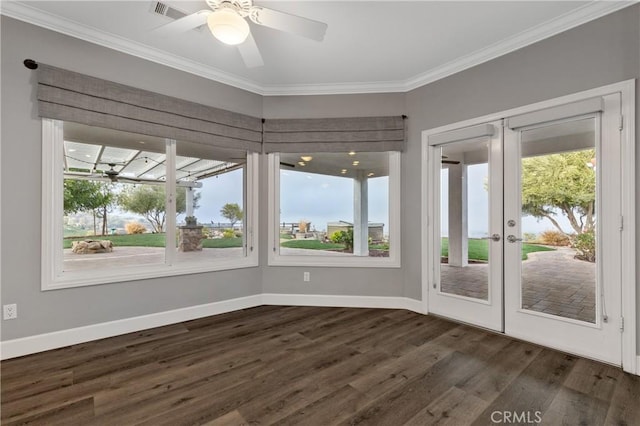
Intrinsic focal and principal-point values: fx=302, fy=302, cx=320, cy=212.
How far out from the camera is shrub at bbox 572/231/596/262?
2430 millimetres

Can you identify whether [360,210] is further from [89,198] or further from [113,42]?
[113,42]

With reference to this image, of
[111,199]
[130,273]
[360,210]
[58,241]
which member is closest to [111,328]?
[130,273]

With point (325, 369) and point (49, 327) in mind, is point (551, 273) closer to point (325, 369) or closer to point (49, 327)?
point (325, 369)

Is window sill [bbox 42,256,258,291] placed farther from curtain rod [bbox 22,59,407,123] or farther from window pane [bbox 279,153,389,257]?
curtain rod [bbox 22,59,407,123]

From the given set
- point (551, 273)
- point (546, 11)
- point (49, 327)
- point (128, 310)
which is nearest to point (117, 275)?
point (128, 310)

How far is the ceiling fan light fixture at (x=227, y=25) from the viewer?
1.90 m

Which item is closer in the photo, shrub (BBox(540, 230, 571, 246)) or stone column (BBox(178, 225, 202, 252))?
shrub (BBox(540, 230, 571, 246))

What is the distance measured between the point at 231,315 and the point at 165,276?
84cm

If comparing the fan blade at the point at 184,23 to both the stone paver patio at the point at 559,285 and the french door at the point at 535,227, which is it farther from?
the stone paver patio at the point at 559,285

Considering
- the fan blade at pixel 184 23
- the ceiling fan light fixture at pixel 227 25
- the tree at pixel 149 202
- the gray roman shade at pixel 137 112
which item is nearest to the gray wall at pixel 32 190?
the gray roman shade at pixel 137 112

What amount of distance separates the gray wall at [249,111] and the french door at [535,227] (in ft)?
0.82

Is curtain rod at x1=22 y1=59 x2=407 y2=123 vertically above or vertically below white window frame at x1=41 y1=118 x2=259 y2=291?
above

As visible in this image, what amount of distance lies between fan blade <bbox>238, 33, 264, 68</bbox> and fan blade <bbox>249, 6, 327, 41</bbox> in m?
0.17

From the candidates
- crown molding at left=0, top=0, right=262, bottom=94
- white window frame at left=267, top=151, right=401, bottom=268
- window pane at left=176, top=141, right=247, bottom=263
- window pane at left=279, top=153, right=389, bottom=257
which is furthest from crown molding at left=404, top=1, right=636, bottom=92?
window pane at left=176, top=141, right=247, bottom=263
